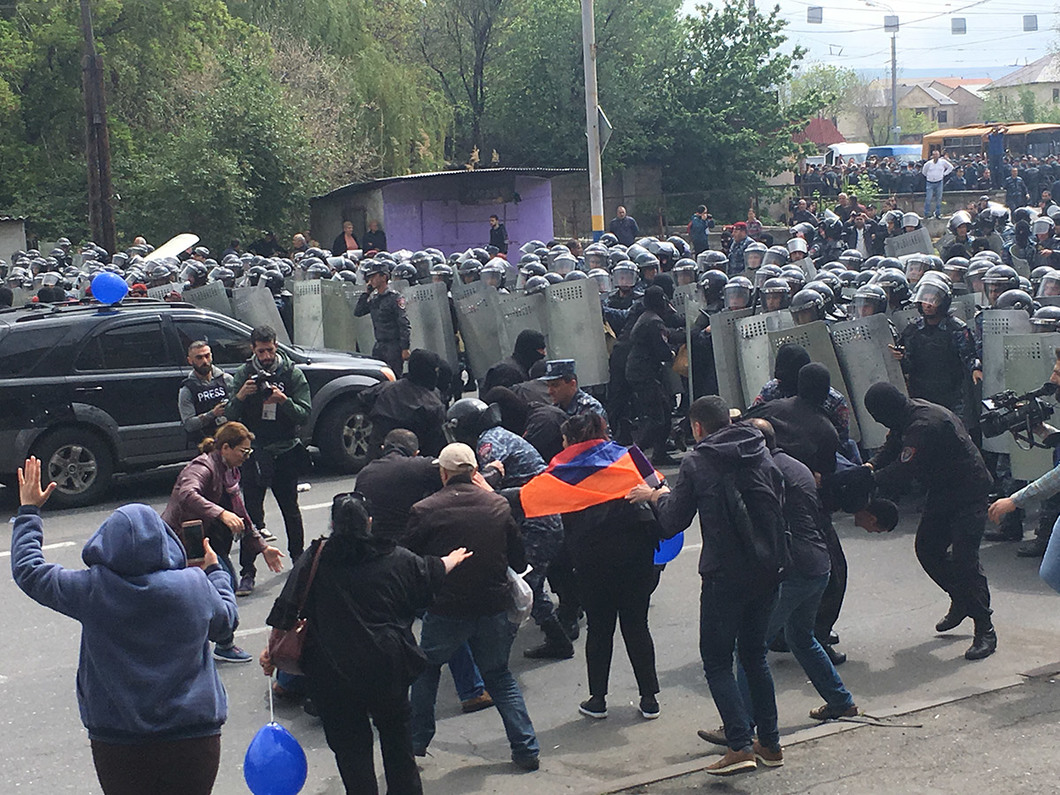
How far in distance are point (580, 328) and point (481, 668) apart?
304 inches

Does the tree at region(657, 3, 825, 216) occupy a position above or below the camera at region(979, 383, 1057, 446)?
above

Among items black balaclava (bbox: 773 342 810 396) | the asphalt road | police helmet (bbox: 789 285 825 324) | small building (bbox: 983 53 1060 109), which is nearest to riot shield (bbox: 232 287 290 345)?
police helmet (bbox: 789 285 825 324)

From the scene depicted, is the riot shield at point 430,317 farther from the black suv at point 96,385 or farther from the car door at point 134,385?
the car door at point 134,385

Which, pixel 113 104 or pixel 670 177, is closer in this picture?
pixel 113 104

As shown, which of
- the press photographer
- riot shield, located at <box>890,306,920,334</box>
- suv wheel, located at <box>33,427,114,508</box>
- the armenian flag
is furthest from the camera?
suv wheel, located at <box>33,427,114,508</box>

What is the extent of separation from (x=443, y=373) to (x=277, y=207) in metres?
22.2

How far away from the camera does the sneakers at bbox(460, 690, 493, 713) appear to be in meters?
7.18

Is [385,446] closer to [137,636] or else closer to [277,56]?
[137,636]

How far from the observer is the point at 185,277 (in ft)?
59.1

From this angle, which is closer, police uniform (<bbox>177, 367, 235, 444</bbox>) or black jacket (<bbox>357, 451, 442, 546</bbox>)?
black jacket (<bbox>357, 451, 442, 546</bbox>)

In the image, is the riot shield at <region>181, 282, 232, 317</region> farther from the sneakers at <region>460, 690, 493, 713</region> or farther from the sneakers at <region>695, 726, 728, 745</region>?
the sneakers at <region>695, 726, 728, 745</region>

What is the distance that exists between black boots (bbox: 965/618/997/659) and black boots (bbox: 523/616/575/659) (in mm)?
2303

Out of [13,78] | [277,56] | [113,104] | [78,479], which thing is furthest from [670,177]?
[78,479]

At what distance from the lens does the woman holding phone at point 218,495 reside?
7371mm
